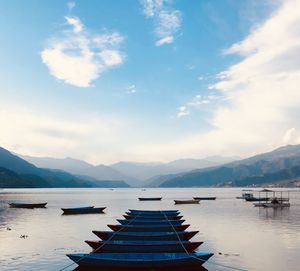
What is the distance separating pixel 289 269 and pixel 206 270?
8703mm

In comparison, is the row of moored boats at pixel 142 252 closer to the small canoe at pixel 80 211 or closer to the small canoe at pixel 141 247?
the small canoe at pixel 141 247

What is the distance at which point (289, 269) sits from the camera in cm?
4225

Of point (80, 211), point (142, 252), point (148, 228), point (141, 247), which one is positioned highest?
point (80, 211)

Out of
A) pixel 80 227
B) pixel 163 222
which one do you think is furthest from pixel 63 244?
pixel 80 227

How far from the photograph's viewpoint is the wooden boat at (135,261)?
112 ft

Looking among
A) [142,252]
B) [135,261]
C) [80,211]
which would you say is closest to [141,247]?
[142,252]

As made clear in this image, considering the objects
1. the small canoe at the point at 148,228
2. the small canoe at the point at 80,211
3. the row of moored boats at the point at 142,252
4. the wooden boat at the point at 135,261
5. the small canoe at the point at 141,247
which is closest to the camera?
the wooden boat at the point at 135,261

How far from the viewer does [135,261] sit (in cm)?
3403

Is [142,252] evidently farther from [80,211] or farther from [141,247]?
[80,211]

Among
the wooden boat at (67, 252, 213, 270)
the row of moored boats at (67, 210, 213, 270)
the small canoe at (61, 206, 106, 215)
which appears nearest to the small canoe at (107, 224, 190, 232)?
the row of moored boats at (67, 210, 213, 270)

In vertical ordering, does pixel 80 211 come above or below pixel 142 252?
above

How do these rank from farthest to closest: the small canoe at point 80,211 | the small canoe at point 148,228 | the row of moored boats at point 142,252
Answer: the small canoe at point 80,211 → the small canoe at point 148,228 → the row of moored boats at point 142,252

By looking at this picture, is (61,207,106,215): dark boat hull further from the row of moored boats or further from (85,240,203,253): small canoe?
(85,240,203,253): small canoe

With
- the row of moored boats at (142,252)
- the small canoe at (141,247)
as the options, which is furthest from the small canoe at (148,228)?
the small canoe at (141,247)
